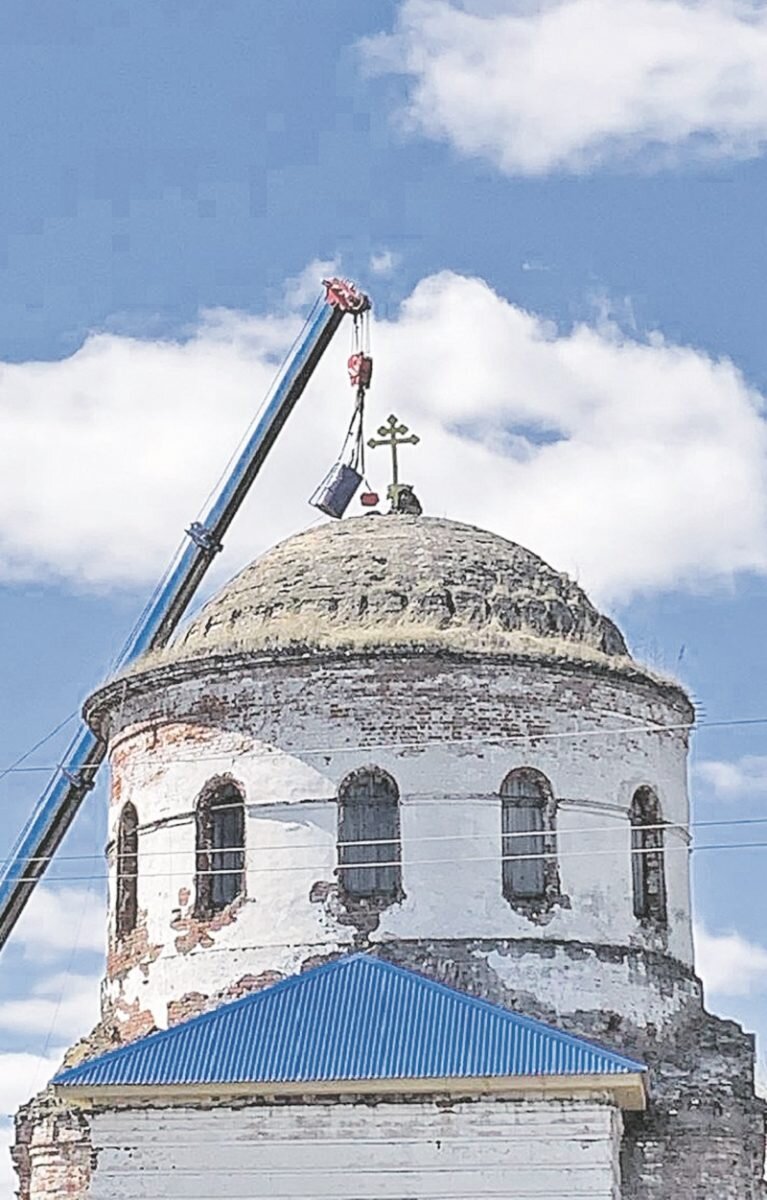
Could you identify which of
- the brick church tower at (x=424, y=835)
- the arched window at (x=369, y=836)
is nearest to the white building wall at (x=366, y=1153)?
the brick church tower at (x=424, y=835)

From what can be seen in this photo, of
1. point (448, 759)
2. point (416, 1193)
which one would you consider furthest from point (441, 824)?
point (416, 1193)

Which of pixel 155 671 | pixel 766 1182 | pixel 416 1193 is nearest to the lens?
pixel 416 1193

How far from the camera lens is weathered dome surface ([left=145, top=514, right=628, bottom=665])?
24078 millimetres

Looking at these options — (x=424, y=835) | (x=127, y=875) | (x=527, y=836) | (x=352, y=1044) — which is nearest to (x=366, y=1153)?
(x=352, y=1044)

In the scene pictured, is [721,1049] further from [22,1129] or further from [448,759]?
[22,1129]

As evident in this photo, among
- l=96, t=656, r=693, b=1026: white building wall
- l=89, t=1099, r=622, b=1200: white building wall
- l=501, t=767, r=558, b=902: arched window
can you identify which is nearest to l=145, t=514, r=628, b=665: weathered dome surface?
l=96, t=656, r=693, b=1026: white building wall

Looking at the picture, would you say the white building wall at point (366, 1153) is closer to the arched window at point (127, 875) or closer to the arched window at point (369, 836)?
the arched window at point (369, 836)

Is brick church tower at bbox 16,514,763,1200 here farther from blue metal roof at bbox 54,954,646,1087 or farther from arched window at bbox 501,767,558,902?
blue metal roof at bbox 54,954,646,1087

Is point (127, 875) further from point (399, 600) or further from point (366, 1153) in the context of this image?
point (366, 1153)

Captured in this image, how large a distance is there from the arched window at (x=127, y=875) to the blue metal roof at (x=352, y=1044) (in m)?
2.85

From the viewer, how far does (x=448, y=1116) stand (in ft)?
67.5

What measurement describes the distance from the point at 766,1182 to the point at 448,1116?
4.04 m

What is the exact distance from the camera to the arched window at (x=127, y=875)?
24.6 meters

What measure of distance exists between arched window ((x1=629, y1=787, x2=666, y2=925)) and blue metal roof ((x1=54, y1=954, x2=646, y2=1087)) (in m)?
2.85
